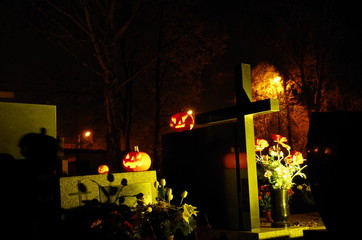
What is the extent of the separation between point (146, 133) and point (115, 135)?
244 inches

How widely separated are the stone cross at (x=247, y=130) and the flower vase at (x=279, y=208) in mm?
516

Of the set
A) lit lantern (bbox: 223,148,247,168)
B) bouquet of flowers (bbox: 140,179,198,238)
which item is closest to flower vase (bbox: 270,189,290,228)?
lit lantern (bbox: 223,148,247,168)

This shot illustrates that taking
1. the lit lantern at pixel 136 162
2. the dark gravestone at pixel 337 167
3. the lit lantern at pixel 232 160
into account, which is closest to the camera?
the dark gravestone at pixel 337 167

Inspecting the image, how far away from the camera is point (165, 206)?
21.6 feet

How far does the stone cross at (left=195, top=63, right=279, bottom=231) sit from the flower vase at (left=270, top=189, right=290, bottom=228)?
0.52 m

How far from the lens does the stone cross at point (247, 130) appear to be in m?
7.81

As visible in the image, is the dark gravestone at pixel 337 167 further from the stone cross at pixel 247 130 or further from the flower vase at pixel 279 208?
the flower vase at pixel 279 208

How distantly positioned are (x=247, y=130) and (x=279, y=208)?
5.56 feet

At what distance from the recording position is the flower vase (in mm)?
8172

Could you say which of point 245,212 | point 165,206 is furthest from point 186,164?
point 165,206

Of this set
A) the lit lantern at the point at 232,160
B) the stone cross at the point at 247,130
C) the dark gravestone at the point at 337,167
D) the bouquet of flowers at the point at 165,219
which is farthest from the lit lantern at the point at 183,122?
the dark gravestone at the point at 337,167

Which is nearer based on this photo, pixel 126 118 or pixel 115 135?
pixel 115 135

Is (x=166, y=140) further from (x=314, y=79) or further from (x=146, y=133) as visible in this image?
(x=314, y=79)

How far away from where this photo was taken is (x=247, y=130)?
321 inches
